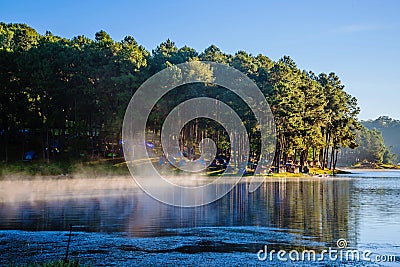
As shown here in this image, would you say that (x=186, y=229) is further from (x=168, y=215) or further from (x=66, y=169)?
(x=66, y=169)

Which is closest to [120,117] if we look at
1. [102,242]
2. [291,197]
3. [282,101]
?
[282,101]

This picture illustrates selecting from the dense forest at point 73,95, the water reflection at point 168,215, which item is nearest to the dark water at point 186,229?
the water reflection at point 168,215

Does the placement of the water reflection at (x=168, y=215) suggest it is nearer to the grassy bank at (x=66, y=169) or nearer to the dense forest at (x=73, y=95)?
the grassy bank at (x=66, y=169)

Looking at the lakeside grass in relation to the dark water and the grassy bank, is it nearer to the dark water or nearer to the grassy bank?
the grassy bank

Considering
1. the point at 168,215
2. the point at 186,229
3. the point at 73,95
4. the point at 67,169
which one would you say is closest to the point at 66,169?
the point at 67,169

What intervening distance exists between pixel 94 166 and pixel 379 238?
5429 cm

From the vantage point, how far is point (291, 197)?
43.5m

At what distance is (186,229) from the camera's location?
24.9 metres

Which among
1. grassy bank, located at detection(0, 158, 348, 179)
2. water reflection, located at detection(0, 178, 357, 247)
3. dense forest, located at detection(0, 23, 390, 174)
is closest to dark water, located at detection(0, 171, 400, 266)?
water reflection, located at detection(0, 178, 357, 247)

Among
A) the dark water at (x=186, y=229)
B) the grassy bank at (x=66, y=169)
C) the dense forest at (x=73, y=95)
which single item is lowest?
the dark water at (x=186, y=229)

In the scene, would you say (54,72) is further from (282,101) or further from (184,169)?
(282,101)

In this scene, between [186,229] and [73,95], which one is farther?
[73,95]

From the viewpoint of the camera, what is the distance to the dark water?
18344mm

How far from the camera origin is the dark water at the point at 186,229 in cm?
1834
